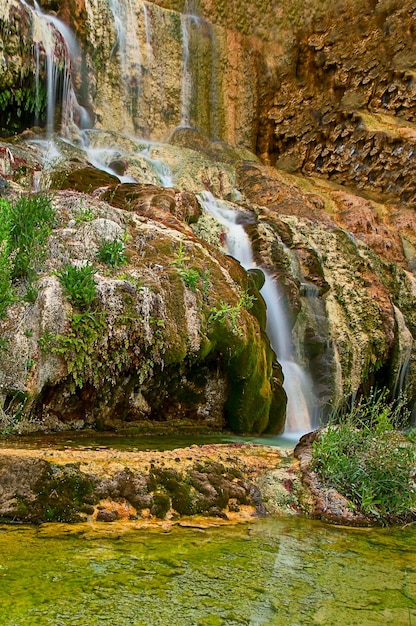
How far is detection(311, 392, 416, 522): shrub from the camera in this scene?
4.34m

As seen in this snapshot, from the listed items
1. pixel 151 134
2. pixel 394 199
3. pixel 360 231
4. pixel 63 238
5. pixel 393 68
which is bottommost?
pixel 63 238

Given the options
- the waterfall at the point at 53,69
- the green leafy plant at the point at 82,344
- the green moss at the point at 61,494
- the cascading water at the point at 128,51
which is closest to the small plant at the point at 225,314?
the green leafy plant at the point at 82,344

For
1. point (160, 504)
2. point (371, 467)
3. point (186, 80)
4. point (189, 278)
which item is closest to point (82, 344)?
point (189, 278)

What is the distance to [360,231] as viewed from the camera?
15.3 m

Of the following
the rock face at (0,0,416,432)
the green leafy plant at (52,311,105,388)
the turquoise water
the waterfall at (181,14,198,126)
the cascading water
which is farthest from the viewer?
the waterfall at (181,14,198,126)

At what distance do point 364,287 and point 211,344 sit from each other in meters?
5.20

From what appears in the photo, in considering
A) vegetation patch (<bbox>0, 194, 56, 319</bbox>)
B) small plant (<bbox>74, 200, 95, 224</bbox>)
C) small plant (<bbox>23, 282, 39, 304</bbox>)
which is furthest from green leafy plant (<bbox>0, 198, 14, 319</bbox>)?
small plant (<bbox>74, 200, 95, 224</bbox>)

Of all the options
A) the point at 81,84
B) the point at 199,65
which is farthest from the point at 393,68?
the point at 81,84

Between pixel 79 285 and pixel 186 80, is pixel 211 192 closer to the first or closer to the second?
pixel 186 80

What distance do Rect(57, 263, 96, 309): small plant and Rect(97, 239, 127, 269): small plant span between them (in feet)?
1.95

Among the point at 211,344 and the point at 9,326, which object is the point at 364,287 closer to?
the point at 211,344

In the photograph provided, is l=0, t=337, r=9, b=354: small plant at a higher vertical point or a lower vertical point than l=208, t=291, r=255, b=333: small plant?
lower

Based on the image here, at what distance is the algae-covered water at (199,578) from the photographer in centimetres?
257

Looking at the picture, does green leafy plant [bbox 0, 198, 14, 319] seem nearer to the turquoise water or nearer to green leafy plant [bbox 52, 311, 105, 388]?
green leafy plant [bbox 52, 311, 105, 388]
